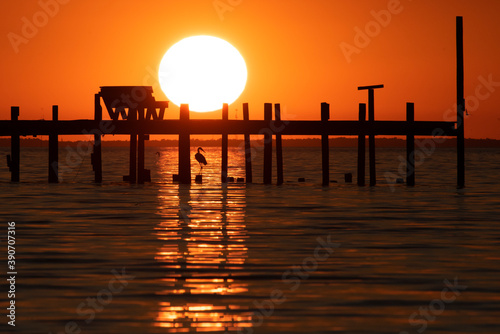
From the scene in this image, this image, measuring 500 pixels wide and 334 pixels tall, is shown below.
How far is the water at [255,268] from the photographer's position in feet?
29.6

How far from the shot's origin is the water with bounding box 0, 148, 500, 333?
903 centimetres

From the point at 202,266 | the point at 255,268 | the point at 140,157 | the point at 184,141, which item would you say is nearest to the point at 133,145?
the point at 140,157

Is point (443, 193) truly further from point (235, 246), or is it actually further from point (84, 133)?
point (235, 246)

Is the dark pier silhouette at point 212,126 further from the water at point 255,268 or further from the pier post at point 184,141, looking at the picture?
the water at point 255,268

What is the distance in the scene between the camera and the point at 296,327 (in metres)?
8.72

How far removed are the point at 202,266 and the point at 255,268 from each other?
2.44 ft

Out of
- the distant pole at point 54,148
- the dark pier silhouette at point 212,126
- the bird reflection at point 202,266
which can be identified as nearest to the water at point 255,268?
the bird reflection at point 202,266

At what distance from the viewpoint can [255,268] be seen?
12312 millimetres

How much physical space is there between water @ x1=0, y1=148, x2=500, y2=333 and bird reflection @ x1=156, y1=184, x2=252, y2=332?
0.08ft

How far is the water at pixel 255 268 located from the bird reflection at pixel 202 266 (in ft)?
0.08

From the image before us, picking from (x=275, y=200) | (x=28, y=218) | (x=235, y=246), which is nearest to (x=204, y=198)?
(x=275, y=200)

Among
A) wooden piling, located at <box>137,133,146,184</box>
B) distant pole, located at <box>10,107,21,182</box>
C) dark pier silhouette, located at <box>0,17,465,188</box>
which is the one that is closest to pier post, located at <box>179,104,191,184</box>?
dark pier silhouette, located at <box>0,17,465,188</box>

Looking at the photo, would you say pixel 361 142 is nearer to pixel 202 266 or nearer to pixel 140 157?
pixel 140 157

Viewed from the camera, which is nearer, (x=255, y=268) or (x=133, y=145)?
(x=255, y=268)
